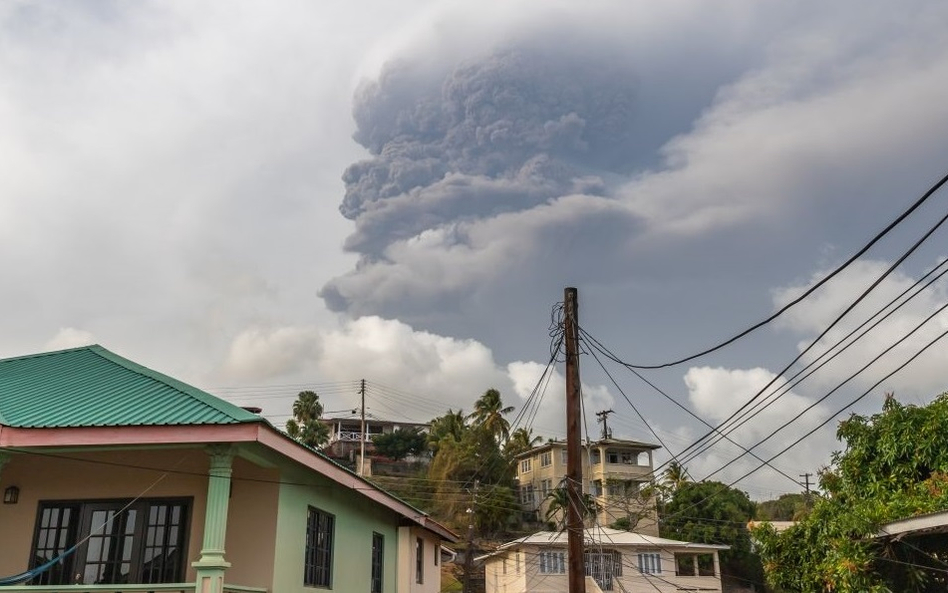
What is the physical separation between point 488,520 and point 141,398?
1870 inches

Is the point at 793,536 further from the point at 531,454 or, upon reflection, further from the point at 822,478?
the point at 531,454

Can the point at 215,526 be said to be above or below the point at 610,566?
Answer: above

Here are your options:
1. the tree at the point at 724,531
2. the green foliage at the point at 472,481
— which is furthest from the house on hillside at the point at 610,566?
the green foliage at the point at 472,481

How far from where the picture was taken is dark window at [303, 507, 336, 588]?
13.9 metres

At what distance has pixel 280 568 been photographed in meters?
12.5

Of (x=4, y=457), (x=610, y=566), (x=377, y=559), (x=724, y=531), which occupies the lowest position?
(x=610, y=566)

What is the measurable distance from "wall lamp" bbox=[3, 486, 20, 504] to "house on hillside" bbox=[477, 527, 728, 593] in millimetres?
31678

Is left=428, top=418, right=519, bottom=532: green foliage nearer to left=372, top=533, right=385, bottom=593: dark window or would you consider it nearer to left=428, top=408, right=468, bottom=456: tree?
left=428, top=408, right=468, bottom=456: tree

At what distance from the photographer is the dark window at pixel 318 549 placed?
1392cm

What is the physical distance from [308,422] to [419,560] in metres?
52.7

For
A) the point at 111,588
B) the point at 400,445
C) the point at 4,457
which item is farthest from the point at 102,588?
the point at 400,445

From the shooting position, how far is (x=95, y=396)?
13.1 m

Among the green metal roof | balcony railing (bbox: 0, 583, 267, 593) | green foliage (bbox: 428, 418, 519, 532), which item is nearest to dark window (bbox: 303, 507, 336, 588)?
balcony railing (bbox: 0, 583, 267, 593)

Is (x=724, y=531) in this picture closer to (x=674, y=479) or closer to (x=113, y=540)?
(x=674, y=479)
